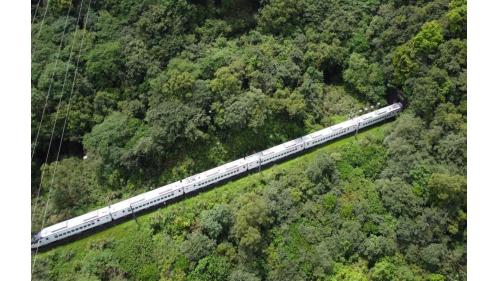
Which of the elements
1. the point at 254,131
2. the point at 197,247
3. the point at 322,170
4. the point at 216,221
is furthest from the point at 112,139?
the point at 322,170

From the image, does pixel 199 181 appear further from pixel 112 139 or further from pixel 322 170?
pixel 322 170

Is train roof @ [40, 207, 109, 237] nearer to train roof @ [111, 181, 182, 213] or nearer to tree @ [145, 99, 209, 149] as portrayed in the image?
train roof @ [111, 181, 182, 213]

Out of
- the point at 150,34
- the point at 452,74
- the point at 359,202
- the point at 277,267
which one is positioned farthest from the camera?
the point at 150,34

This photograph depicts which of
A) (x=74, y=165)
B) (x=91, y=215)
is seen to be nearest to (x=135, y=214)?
(x=91, y=215)

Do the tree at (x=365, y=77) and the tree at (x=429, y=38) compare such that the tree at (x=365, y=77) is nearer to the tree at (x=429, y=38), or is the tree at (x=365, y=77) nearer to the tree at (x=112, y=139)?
the tree at (x=429, y=38)

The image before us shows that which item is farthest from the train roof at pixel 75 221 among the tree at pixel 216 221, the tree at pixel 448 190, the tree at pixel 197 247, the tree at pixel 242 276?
the tree at pixel 448 190

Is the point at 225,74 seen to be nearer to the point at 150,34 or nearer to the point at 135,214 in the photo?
the point at 150,34
